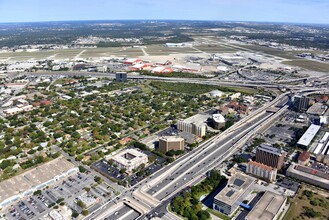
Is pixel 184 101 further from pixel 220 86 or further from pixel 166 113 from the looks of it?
pixel 220 86

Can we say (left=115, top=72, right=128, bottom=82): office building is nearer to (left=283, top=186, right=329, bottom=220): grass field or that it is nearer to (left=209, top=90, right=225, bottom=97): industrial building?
(left=209, top=90, right=225, bottom=97): industrial building

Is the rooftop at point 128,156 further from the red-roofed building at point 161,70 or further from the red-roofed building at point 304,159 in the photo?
the red-roofed building at point 161,70

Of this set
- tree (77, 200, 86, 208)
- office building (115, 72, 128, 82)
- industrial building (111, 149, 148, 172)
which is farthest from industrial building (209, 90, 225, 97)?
tree (77, 200, 86, 208)

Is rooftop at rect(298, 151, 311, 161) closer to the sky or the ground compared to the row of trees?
closer to the sky

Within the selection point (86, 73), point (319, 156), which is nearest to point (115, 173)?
point (319, 156)

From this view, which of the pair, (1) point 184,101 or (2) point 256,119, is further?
(1) point 184,101

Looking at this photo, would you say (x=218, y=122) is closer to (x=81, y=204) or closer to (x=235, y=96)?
(x=235, y=96)

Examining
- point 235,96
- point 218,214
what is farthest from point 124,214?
point 235,96
